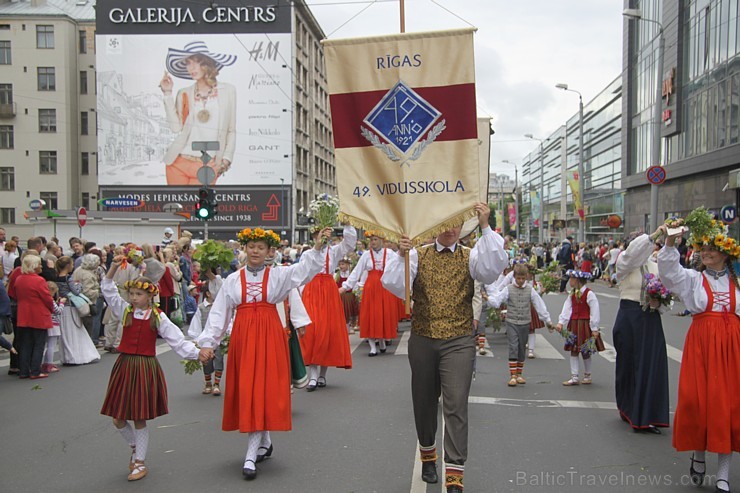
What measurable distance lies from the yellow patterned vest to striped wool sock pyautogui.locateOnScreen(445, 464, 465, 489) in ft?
2.99

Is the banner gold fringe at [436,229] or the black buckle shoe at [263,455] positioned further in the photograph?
the black buckle shoe at [263,455]

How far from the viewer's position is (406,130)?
5129mm

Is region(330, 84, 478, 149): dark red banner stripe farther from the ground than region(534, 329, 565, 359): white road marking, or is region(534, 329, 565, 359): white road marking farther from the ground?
region(330, 84, 478, 149): dark red banner stripe

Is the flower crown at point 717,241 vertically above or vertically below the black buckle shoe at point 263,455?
above

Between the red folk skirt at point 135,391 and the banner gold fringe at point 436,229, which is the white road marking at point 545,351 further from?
the red folk skirt at point 135,391

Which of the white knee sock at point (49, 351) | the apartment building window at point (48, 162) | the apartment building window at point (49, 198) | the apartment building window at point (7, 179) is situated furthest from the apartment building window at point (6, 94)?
the white knee sock at point (49, 351)

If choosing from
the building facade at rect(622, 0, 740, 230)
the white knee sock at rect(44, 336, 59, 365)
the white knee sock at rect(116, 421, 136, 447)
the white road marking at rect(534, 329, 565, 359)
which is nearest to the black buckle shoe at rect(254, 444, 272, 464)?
the white knee sock at rect(116, 421, 136, 447)

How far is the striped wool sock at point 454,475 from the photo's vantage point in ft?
15.6

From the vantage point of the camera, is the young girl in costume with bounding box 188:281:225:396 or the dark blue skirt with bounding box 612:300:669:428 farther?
the young girl in costume with bounding box 188:281:225:396

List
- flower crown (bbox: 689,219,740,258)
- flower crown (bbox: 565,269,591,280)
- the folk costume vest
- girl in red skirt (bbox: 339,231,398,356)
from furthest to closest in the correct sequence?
girl in red skirt (bbox: 339,231,398,356) < the folk costume vest < flower crown (bbox: 565,269,591,280) < flower crown (bbox: 689,219,740,258)

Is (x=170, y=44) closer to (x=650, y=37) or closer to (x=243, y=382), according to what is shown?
(x=650, y=37)

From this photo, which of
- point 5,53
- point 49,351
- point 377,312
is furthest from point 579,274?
point 5,53

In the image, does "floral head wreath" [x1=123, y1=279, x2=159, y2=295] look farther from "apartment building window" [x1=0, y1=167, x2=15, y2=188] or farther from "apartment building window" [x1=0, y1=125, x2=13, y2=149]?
"apartment building window" [x1=0, y1=125, x2=13, y2=149]

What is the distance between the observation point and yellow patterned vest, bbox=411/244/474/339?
4980 millimetres
